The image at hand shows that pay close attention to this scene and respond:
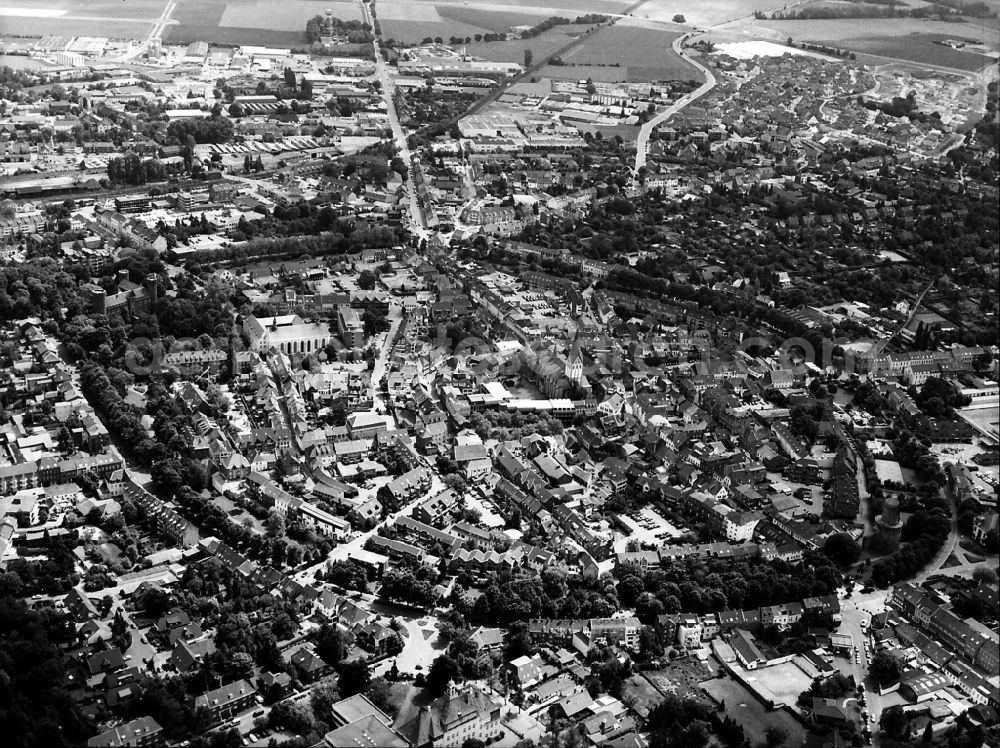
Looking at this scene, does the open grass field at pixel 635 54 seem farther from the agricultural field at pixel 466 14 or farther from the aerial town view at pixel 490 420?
the aerial town view at pixel 490 420

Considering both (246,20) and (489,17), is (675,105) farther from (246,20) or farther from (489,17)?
(246,20)

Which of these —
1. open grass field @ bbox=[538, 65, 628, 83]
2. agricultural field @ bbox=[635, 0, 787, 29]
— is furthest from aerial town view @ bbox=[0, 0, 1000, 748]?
agricultural field @ bbox=[635, 0, 787, 29]

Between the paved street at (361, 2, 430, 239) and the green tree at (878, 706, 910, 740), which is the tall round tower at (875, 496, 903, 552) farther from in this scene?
the paved street at (361, 2, 430, 239)


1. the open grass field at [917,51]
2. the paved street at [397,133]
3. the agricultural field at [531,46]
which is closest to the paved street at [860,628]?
the paved street at [397,133]

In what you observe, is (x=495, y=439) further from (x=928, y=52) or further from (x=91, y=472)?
(x=928, y=52)

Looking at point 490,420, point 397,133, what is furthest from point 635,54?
point 490,420

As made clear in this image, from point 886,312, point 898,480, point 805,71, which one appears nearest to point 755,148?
point 805,71

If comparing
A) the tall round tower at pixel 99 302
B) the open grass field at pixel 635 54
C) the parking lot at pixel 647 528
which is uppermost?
the open grass field at pixel 635 54
